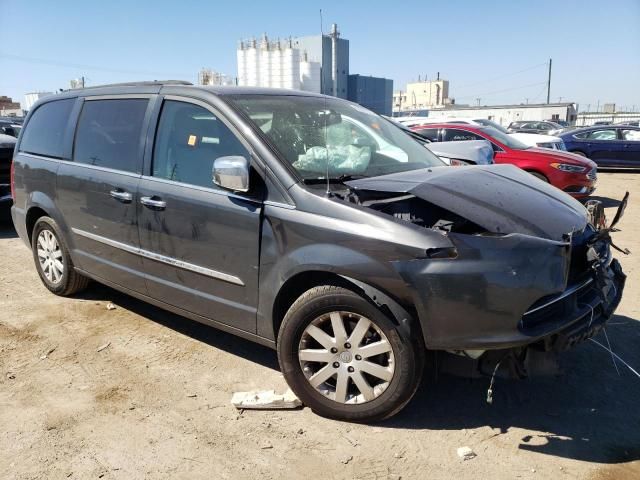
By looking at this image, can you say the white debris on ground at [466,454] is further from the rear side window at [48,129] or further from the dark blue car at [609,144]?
the dark blue car at [609,144]

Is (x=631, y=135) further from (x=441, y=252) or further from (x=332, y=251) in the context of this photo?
(x=332, y=251)

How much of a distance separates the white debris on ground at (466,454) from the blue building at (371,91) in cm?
4904

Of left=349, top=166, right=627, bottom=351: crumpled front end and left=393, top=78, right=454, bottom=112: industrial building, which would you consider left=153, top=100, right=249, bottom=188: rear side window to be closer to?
left=349, top=166, right=627, bottom=351: crumpled front end

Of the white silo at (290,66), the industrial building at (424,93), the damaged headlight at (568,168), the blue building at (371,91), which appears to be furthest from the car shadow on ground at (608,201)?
the industrial building at (424,93)

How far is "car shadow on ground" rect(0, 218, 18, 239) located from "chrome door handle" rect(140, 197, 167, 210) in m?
5.31

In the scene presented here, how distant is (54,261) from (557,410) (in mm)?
4301

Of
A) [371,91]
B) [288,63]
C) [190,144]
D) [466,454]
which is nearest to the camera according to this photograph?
[466,454]

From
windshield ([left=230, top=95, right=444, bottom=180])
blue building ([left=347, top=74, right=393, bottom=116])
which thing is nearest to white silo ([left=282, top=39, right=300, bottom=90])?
blue building ([left=347, top=74, right=393, bottom=116])

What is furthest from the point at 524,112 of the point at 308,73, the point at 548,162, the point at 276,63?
the point at 548,162

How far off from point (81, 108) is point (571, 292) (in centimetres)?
399

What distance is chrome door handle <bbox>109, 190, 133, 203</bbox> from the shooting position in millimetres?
3748

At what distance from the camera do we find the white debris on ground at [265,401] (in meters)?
3.13

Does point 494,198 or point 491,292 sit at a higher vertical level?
point 494,198

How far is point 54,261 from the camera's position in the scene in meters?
4.90
